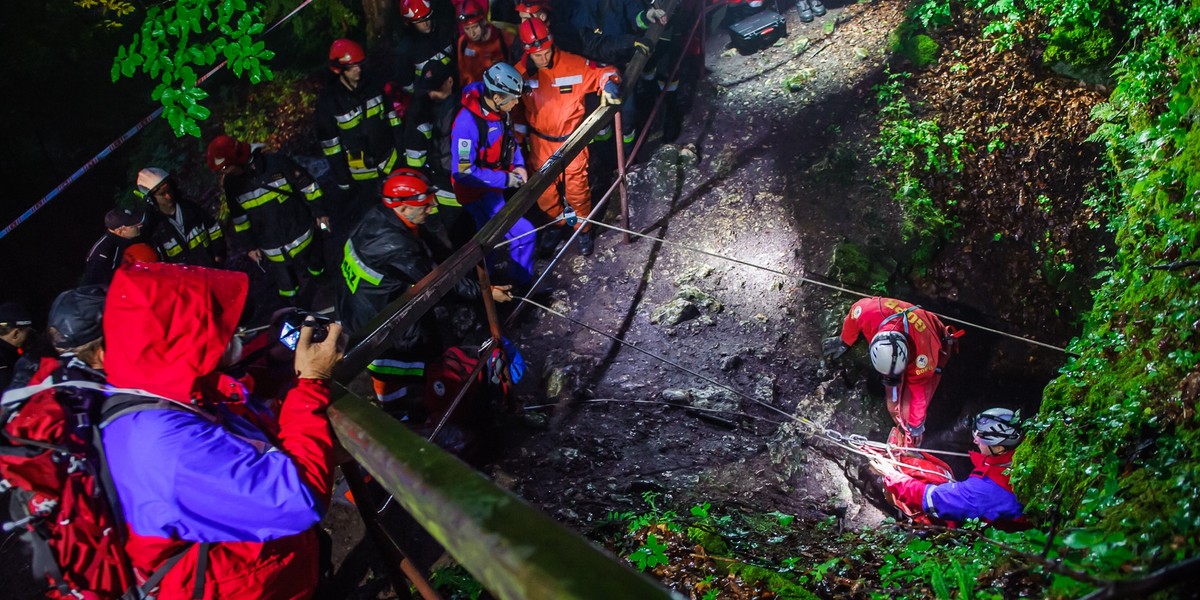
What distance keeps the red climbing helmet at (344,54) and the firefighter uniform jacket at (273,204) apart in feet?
5.15

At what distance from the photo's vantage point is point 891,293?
6.63 meters

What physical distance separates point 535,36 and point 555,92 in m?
0.64

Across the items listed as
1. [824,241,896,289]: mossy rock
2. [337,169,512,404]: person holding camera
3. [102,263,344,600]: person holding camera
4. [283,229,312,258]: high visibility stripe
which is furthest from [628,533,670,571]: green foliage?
[283,229,312,258]: high visibility stripe

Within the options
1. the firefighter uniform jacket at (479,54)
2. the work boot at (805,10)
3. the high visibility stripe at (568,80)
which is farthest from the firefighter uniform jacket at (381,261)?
the work boot at (805,10)

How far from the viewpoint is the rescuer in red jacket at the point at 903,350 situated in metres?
5.21

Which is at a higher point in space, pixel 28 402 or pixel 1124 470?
pixel 28 402

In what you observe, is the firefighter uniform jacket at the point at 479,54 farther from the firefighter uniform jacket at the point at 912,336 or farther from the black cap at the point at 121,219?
the firefighter uniform jacket at the point at 912,336

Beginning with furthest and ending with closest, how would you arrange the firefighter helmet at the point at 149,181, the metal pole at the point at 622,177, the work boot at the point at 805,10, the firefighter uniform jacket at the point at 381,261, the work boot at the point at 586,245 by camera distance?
the work boot at the point at 805,10 → the work boot at the point at 586,245 → the metal pole at the point at 622,177 → the firefighter helmet at the point at 149,181 → the firefighter uniform jacket at the point at 381,261

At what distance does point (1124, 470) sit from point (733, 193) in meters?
5.58

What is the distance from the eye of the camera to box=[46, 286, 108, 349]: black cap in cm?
255

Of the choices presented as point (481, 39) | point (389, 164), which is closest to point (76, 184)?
point (389, 164)

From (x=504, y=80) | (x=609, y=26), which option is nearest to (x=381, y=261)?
(x=504, y=80)

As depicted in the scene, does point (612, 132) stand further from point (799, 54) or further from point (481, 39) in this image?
point (799, 54)

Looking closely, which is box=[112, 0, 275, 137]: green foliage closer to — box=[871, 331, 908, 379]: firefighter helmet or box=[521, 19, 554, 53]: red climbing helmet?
box=[521, 19, 554, 53]: red climbing helmet
